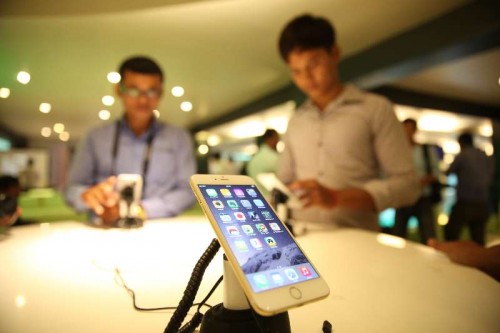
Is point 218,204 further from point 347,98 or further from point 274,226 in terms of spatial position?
point 347,98

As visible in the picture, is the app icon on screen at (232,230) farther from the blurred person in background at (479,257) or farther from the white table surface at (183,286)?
the blurred person in background at (479,257)

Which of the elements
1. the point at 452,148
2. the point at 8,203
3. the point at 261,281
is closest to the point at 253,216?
the point at 261,281

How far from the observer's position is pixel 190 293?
0.42 metres

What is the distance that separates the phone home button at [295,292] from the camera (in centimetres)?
37

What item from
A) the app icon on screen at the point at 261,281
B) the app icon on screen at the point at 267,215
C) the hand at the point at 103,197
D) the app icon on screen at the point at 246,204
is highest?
the app icon on screen at the point at 246,204

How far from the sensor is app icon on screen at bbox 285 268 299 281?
0.41m

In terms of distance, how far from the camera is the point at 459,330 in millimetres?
471

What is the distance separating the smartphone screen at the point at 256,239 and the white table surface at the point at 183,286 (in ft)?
0.40

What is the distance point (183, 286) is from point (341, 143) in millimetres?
1023

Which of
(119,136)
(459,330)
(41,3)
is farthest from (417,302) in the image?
(41,3)

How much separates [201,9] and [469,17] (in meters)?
2.66

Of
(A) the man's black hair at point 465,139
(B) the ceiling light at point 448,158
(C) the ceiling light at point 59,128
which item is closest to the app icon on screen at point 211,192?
(A) the man's black hair at point 465,139

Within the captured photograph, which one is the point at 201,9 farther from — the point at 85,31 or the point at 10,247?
the point at 10,247

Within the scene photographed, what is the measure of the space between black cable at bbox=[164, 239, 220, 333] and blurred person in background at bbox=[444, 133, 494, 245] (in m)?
2.85
